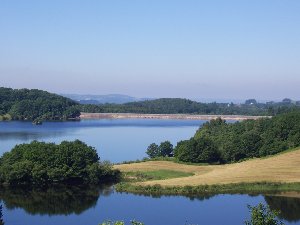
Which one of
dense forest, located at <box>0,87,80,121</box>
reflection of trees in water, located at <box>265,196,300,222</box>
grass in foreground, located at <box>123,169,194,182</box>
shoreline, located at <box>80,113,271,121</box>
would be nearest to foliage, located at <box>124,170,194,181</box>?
grass in foreground, located at <box>123,169,194,182</box>

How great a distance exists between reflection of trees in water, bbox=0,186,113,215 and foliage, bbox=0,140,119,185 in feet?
5.11

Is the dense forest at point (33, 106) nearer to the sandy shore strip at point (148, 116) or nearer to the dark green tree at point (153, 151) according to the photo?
the sandy shore strip at point (148, 116)

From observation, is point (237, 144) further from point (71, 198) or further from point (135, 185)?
point (71, 198)

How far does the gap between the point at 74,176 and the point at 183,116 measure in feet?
462

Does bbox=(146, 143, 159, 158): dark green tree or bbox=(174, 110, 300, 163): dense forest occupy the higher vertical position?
bbox=(174, 110, 300, 163): dense forest

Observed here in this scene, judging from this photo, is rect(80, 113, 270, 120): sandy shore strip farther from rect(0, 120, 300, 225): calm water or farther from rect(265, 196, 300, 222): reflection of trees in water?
rect(265, 196, 300, 222): reflection of trees in water

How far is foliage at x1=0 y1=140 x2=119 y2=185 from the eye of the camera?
49.9 metres

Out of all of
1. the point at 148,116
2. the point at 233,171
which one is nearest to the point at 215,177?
the point at 233,171

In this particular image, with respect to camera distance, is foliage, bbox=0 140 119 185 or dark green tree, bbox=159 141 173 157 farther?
dark green tree, bbox=159 141 173 157

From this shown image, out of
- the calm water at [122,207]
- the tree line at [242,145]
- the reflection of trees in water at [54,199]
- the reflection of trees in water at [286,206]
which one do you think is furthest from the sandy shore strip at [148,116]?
the reflection of trees in water at [286,206]

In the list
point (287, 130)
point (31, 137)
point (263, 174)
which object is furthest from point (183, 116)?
point (263, 174)

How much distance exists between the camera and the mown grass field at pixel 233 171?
50.1 m

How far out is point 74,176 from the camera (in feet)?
169

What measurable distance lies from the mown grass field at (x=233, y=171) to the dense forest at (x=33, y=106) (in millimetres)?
96395
